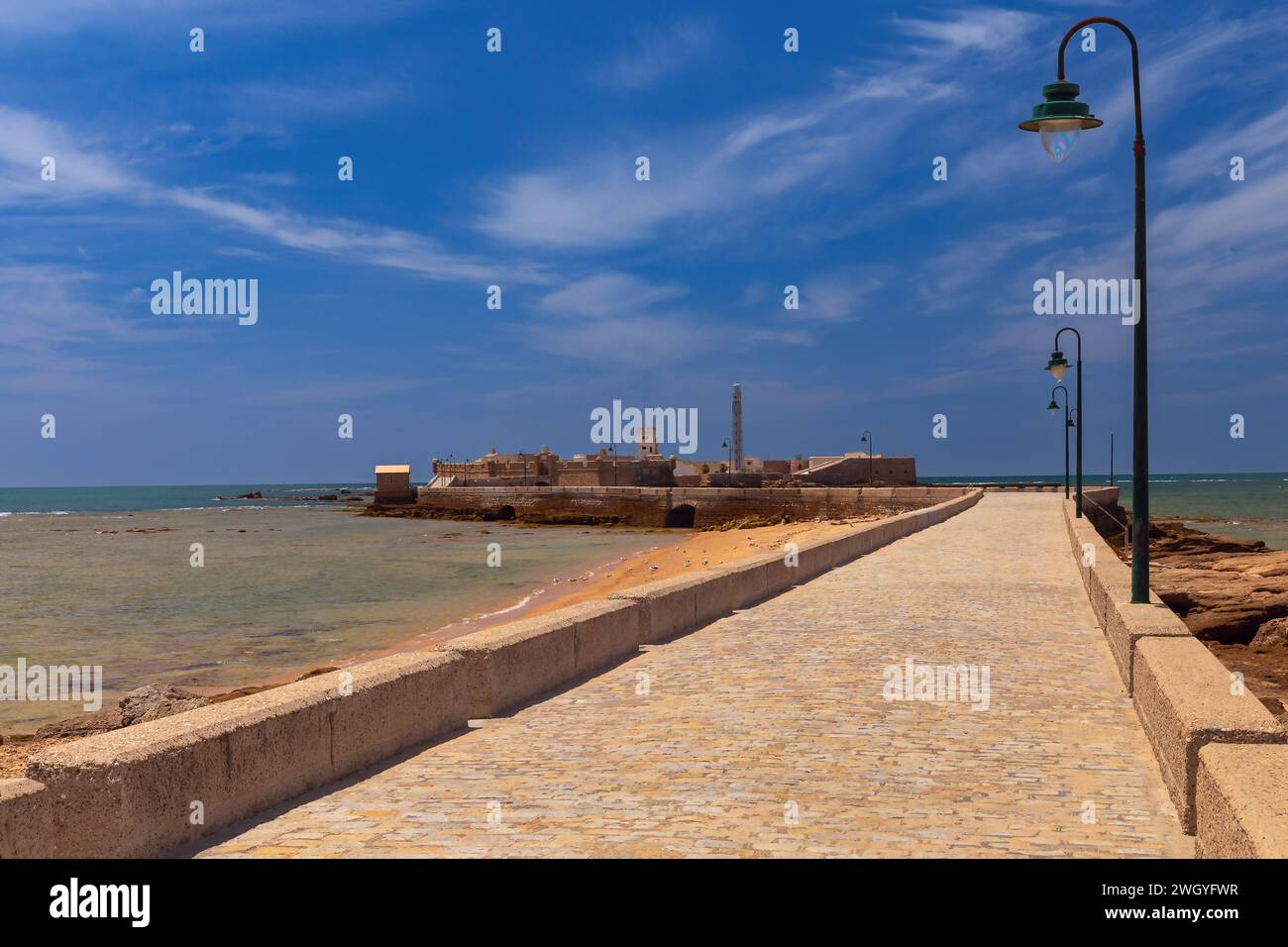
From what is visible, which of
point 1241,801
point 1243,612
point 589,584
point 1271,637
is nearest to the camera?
point 1241,801

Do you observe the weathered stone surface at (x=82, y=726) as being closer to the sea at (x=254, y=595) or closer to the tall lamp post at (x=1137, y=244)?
the sea at (x=254, y=595)

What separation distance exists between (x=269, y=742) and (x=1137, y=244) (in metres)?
8.67

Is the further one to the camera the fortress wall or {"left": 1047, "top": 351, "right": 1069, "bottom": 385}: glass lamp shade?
the fortress wall

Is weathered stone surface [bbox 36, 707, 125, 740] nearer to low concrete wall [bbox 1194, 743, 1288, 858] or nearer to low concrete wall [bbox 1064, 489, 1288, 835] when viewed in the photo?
low concrete wall [bbox 1064, 489, 1288, 835]

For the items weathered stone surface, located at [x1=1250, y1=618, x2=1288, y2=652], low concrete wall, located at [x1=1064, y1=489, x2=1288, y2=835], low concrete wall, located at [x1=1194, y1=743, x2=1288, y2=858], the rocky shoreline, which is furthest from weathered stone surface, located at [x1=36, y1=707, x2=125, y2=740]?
weathered stone surface, located at [x1=1250, y1=618, x2=1288, y2=652]

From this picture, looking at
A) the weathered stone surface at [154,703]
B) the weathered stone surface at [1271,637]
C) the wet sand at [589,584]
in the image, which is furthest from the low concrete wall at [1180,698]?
the weathered stone surface at [154,703]

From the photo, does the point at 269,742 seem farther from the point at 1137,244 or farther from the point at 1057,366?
the point at 1057,366

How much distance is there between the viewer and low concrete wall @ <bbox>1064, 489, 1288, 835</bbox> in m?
4.82

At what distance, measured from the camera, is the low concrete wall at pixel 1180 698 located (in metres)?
4.82

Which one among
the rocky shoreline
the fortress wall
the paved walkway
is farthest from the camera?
the fortress wall

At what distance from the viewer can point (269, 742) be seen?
17.6 feet

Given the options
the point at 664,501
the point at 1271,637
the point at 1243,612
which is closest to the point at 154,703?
the point at 1271,637

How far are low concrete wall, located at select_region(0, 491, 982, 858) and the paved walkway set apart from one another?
0.68ft

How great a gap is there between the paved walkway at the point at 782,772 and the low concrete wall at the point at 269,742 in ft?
0.68
